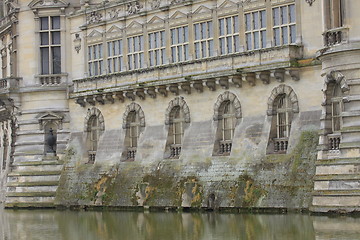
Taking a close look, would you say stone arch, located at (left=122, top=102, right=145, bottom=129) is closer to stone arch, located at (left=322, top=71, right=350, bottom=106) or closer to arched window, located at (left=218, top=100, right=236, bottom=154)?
arched window, located at (left=218, top=100, right=236, bottom=154)

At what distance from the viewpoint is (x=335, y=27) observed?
45688mm

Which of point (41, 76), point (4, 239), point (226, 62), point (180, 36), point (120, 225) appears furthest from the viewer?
point (41, 76)

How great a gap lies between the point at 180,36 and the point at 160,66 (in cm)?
189

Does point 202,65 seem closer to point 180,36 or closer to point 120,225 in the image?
point 180,36

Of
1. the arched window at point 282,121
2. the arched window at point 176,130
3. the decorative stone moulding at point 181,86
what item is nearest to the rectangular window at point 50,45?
the decorative stone moulding at point 181,86

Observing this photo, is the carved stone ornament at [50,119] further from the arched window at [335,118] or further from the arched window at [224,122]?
the arched window at [335,118]

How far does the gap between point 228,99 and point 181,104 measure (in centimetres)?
378

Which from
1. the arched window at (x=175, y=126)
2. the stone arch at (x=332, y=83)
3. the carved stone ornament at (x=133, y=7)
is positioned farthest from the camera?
the carved stone ornament at (x=133, y=7)

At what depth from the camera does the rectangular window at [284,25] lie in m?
50.6

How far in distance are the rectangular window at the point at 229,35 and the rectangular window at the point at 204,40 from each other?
799mm

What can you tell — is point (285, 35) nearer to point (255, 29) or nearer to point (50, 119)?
point (255, 29)

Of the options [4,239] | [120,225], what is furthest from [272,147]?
[4,239]

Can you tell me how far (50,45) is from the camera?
213ft

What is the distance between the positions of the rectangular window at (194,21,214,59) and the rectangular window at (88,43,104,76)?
8.56m
